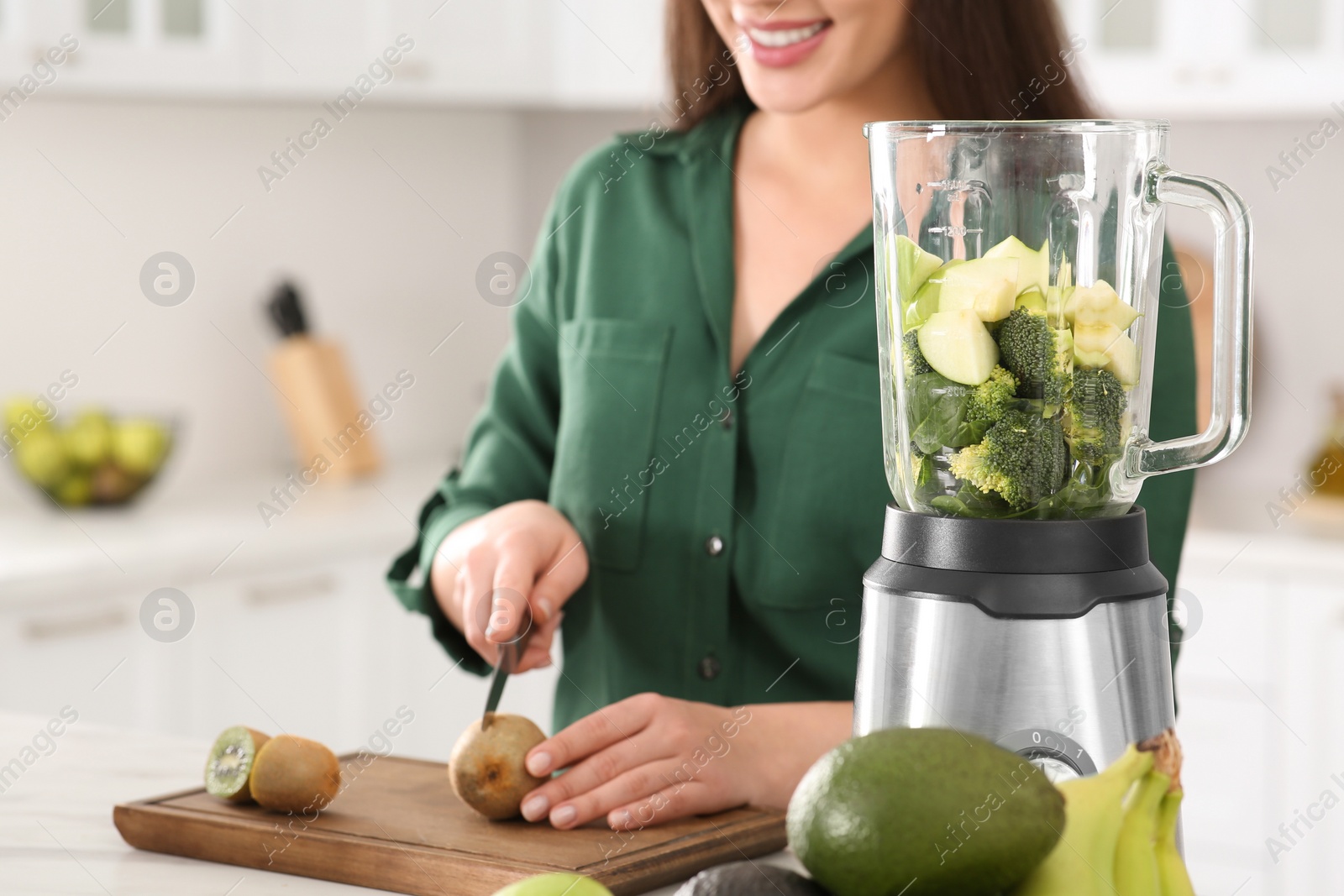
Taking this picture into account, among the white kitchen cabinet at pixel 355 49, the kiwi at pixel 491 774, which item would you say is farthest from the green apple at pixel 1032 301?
the white kitchen cabinet at pixel 355 49

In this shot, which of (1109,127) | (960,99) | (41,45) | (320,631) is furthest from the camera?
(320,631)

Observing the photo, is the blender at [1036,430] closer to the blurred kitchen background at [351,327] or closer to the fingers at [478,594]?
the fingers at [478,594]

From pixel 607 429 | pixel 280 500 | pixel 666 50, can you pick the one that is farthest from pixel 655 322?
pixel 280 500

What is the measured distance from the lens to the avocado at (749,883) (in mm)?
579

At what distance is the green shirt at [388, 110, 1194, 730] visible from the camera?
1.19 m

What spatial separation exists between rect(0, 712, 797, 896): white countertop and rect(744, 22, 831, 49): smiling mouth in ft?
1.87

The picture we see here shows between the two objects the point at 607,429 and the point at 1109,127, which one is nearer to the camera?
the point at 1109,127

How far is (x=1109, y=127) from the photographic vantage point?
75 cm

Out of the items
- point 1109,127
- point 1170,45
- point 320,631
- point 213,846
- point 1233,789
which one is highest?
point 1170,45

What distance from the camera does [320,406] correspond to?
277 centimetres

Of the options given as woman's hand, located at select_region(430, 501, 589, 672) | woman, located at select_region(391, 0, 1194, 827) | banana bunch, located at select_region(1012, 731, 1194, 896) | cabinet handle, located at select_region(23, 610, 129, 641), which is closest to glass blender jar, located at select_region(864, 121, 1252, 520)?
banana bunch, located at select_region(1012, 731, 1194, 896)

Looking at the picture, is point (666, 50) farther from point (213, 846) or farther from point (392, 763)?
point (213, 846)

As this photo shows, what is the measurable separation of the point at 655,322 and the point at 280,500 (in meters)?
1.46

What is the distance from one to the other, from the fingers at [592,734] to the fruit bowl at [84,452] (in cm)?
162
